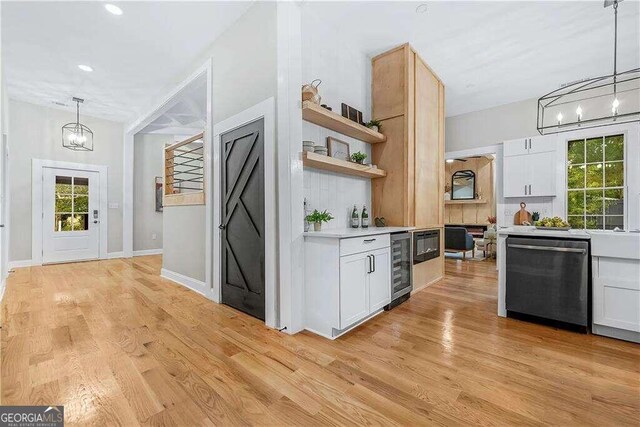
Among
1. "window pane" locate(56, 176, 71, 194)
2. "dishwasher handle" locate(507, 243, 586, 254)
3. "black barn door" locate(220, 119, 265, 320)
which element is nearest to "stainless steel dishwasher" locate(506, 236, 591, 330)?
"dishwasher handle" locate(507, 243, 586, 254)

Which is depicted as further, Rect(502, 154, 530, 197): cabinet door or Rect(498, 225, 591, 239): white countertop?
Rect(502, 154, 530, 197): cabinet door

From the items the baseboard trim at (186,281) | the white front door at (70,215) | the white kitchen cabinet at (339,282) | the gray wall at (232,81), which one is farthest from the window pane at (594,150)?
the white front door at (70,215)

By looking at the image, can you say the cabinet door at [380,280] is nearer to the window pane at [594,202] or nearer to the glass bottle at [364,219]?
the glass bottle at [364,219]

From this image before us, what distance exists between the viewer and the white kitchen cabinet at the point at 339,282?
237 centimetres

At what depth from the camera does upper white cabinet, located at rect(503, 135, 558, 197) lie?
5.00m

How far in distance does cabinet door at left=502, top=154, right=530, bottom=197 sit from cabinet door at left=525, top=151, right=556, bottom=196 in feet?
0.20

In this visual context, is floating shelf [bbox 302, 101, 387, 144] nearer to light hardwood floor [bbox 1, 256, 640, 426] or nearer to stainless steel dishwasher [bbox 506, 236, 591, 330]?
stainless steel dishwasher [bbox 506, 236, 591, 330]

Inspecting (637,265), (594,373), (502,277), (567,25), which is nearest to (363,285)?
(502,277)

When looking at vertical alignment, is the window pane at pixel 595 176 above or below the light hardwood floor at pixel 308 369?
Answer: above

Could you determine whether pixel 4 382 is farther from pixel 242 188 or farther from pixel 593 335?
pixel 593 335

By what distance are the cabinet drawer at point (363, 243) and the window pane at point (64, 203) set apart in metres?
6.76

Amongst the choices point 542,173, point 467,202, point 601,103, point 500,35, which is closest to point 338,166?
point 500,35

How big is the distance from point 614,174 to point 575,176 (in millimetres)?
477

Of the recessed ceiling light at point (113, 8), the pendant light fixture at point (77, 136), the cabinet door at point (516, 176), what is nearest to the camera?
the recessed ceiling light at point (113, 8)
